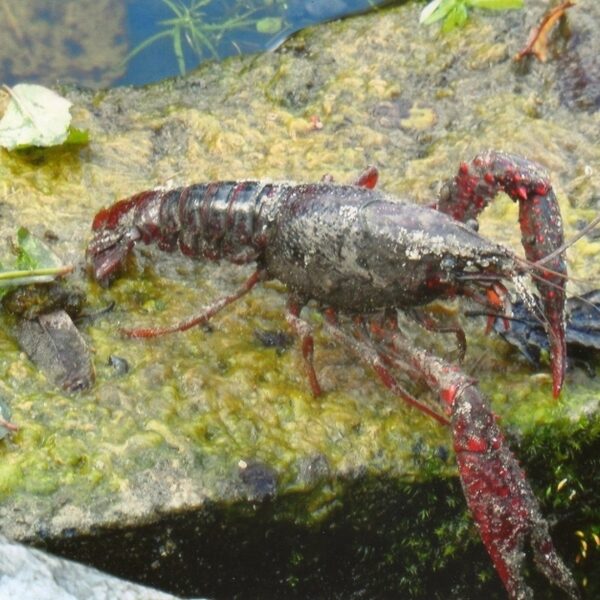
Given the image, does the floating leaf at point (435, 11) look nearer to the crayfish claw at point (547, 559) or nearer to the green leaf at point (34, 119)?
the green leaf at point (34, 119)

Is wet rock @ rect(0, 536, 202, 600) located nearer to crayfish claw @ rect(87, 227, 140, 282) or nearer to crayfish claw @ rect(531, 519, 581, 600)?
crayfish claw @ rect(531, 519, 581, 600)

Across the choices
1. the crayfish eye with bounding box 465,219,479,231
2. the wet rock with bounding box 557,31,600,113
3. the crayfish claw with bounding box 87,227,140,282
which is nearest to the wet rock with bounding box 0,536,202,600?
the crayfish claw with bounding box 87,227,140,282

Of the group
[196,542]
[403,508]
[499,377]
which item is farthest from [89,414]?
[499,377]

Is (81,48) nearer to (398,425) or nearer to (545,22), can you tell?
(545,22)

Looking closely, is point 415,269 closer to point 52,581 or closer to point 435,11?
point 52,581

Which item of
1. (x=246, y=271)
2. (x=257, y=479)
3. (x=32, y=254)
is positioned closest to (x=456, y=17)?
(x=246, y=271)
